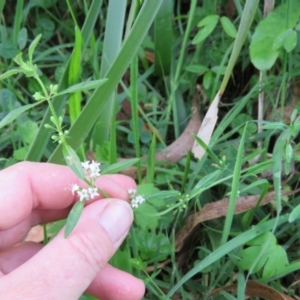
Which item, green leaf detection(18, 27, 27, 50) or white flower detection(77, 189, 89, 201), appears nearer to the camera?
white flower detection(77, 189, 89, 201)

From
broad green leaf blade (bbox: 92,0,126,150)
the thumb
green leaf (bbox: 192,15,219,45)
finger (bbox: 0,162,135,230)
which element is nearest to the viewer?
the thumb

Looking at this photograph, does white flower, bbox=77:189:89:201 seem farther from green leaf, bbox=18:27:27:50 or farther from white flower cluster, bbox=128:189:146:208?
green leaf, bbox=18:27:27:50

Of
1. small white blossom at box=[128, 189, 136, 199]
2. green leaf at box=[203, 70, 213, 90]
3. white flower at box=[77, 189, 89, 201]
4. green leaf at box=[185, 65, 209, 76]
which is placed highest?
green leaf at box=[185, 65, 209, 76]

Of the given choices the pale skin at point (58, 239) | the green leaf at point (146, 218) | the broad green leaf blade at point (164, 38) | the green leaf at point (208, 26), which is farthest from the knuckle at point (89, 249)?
the broad green leaf blade at point (164, 38)

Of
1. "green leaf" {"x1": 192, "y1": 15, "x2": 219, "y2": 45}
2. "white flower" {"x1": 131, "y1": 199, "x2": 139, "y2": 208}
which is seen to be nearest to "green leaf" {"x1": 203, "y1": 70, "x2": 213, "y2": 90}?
"green leaf" {"x1": 192, "y1": 15, "x2": 219, "y2": 45}

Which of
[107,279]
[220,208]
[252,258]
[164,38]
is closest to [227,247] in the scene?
[252,258]

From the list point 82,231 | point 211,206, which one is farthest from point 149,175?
point 82,231
